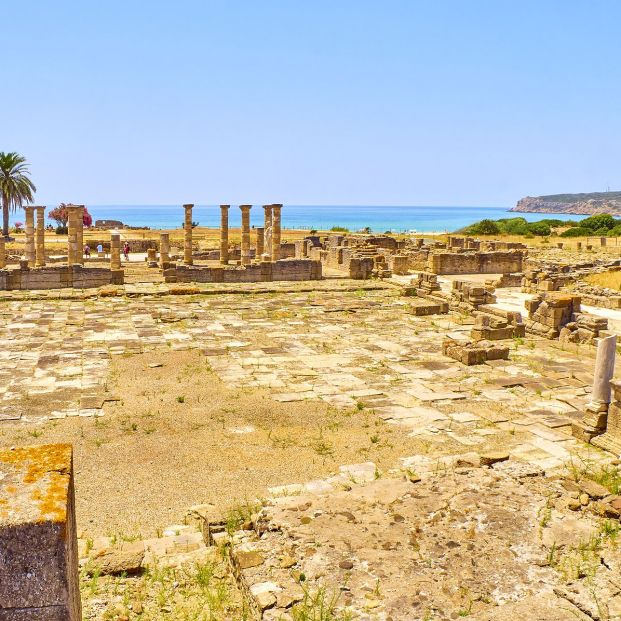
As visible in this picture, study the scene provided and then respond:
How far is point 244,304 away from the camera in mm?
22969

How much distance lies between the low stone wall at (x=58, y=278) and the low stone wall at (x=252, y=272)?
2.55 meters

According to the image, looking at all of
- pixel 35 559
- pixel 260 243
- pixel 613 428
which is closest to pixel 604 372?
pixel 613 428

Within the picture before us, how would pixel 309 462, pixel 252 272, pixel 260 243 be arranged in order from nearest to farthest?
pixel 309 462 → pixel 252 272 → pixel 260 243

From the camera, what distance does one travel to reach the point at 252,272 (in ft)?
97.8

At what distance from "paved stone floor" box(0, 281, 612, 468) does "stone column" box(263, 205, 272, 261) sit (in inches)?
489

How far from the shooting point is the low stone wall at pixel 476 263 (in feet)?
114

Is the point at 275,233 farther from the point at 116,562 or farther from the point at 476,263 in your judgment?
the point at 116,562

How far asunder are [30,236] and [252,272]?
1135cm

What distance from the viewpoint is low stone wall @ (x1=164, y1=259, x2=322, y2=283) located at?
28641 mm

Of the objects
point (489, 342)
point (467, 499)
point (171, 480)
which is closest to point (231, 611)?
point (467, 499)

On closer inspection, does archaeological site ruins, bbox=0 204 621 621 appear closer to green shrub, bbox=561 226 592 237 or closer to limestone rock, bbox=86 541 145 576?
limestone rock, bbox=86 541 145 576

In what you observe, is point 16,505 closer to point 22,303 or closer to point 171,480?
point 171,480

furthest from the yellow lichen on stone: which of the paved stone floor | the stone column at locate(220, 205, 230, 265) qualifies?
the stone column at locate(220, 205, 230, 265)

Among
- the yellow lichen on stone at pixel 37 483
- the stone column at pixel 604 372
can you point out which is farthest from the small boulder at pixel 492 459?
the yellow lichen on stone at pixel 37 483
